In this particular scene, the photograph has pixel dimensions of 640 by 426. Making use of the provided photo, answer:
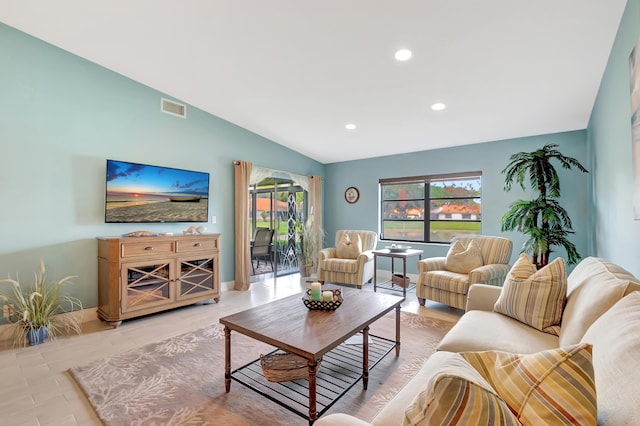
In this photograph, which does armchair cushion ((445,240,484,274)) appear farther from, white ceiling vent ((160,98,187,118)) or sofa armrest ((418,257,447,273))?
white ceiling vent ((160,98,187,118))

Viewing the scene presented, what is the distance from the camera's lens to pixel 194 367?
7.70ft

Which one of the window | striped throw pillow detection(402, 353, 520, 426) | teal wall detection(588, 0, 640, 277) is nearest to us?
striped throw pillow detection(402, 353, 520, 426)

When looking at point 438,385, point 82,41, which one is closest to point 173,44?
point 82,41

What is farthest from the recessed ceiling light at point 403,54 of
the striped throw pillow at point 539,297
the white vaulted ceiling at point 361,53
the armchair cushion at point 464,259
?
the armchair cushion at point 464,259

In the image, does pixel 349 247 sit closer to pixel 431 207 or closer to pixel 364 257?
pixel 364 257

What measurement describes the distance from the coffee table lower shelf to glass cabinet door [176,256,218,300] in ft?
6.05

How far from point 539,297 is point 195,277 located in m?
3.58

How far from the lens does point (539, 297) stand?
6.20 ft

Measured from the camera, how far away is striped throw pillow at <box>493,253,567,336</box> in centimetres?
183

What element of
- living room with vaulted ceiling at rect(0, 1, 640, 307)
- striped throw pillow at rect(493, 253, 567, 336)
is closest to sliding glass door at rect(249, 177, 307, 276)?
living room with vaulted ceiling at rect(0, 1, 640, 307)

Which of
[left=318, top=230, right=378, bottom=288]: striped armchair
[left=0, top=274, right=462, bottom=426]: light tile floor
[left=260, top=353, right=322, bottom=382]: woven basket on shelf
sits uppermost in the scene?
[left=318, top=230, right=378, bottom=288]: striped armchair

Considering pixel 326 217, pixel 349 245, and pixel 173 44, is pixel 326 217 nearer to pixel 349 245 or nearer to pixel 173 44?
pixel 349 245

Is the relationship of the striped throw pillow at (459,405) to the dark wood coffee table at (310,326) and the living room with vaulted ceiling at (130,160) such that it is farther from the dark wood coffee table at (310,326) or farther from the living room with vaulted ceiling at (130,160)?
the dark wood coffee table at (310,326)

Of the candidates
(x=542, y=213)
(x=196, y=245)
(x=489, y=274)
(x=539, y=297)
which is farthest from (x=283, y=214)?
(x=539, y=297)
